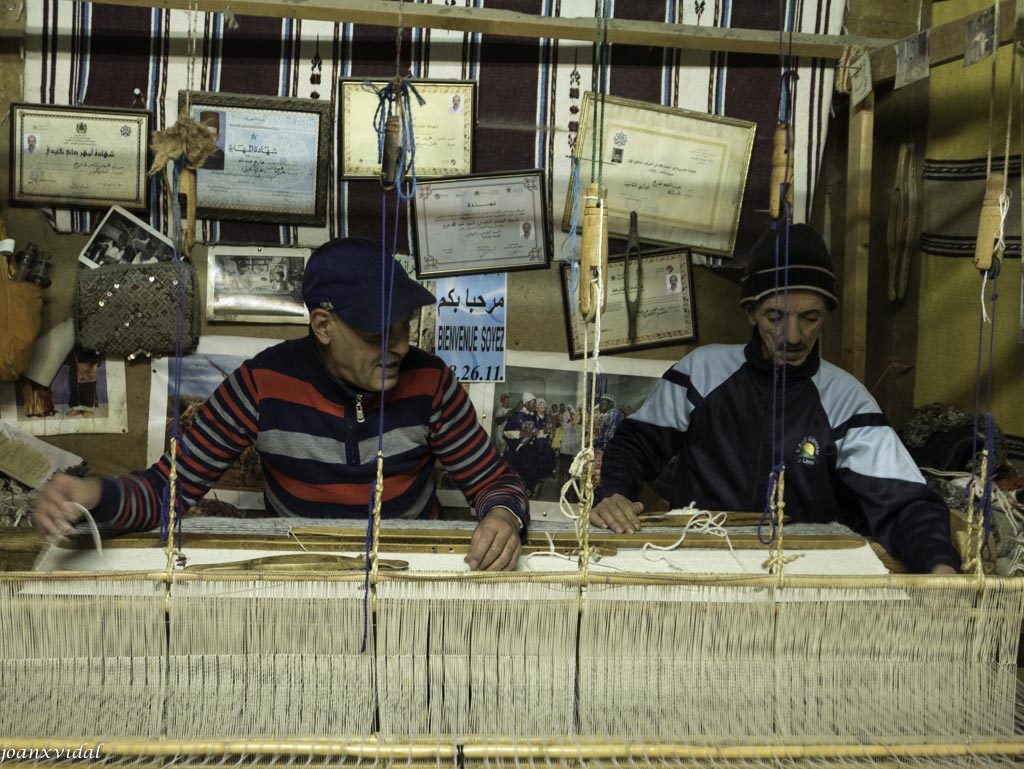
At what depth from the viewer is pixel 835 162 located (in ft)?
12.5

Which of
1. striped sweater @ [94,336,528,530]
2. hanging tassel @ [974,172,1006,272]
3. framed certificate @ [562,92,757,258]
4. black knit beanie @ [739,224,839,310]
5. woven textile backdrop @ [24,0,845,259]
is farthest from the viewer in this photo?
framed certificate @ [562,92,757,258]

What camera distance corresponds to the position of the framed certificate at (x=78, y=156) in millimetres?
3354

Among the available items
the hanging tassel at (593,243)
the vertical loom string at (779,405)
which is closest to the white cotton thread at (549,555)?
the vertical loom string at (779,405)

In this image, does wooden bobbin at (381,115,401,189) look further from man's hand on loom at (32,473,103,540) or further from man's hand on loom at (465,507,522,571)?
man's hand on loom at (32,473,103,540)

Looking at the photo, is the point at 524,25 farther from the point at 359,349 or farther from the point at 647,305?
the point at 359,349

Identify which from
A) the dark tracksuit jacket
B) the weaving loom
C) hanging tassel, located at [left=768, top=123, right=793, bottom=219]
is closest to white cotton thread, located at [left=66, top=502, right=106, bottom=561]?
the weaving loom

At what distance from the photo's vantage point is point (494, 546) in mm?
1941

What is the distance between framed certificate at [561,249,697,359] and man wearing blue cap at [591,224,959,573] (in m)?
0.72

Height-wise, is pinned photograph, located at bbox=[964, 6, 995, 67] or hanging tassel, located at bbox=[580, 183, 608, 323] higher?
pinned photograph, located at bbox=[964, 6, 995, 67]

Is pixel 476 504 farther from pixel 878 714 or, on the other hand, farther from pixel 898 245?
pixel 898 245

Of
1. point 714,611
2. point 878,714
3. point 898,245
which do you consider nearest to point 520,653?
point 714,611


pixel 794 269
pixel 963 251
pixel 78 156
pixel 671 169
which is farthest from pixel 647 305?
pixel 78 156

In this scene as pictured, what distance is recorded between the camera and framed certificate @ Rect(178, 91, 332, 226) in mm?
3404

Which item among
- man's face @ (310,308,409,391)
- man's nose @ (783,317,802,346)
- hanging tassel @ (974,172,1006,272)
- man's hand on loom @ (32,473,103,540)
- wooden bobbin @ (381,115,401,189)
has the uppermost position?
wooden bobbin @ (381,115,401,189)
